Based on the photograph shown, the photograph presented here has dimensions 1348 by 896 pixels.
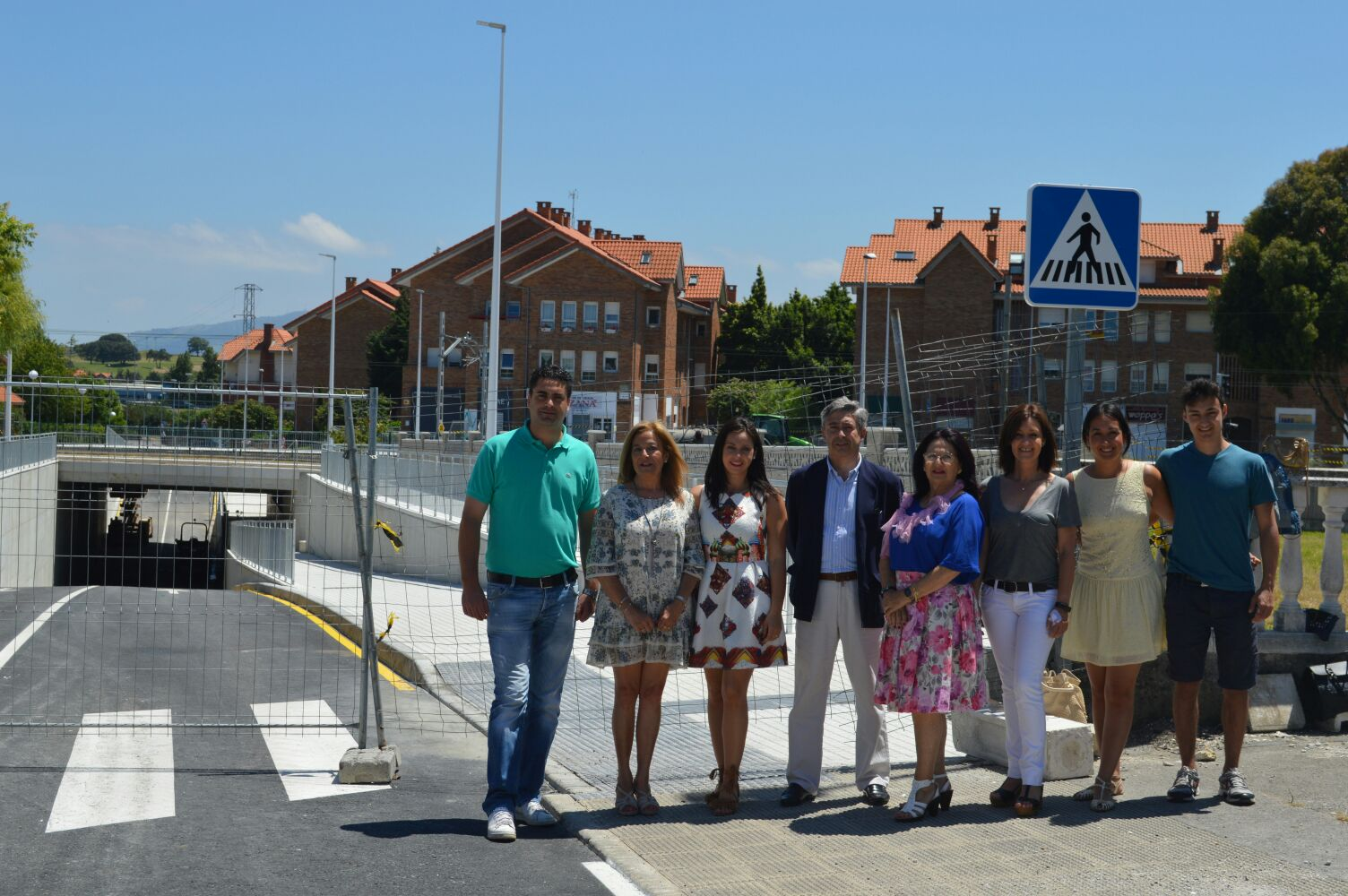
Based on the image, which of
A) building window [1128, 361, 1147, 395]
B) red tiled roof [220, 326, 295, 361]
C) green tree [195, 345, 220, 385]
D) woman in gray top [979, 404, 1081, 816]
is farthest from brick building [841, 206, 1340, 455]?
green tree [195, 345, 220, 385]

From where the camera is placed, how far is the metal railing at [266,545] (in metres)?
16.0

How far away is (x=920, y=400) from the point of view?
940 centimetres

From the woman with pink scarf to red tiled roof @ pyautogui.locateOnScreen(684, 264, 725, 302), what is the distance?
239 ft

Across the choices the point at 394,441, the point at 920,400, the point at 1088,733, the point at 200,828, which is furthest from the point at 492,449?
the point at 394,441

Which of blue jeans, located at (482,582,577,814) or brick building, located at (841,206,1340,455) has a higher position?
brick building, located at (841,206,1340,455)

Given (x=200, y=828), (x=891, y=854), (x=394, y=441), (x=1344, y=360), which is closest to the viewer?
(x=891, y=854)

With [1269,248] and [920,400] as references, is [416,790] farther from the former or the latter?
[1269,248]

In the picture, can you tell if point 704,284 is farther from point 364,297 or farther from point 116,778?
point 116,778

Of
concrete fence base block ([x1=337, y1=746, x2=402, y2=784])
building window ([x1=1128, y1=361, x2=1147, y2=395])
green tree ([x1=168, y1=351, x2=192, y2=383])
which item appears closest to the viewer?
concrete fence base block ([x1=337, y1=746, x2=402, y2=784])

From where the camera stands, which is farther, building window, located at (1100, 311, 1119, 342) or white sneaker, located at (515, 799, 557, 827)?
building window, located at (1100, 311, 1119, 342)

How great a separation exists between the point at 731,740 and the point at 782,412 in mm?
4603

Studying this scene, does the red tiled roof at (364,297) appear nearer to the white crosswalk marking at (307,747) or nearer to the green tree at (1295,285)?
the green tree at (1295,285)

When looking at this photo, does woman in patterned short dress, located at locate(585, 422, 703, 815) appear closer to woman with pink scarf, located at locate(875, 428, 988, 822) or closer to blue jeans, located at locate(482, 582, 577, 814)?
blue jeans, located at locate(482, 582, 577, 814)

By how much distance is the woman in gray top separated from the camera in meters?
6.08
